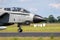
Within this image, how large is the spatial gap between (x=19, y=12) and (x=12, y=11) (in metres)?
0.81

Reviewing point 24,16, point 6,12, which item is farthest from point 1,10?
point 24,16

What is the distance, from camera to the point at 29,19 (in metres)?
30.4

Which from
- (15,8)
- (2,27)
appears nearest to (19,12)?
(15,8)

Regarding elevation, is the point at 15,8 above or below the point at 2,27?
above

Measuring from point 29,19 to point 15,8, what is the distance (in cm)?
208

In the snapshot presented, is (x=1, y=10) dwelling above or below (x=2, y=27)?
above

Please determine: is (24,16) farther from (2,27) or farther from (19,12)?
(2,27)

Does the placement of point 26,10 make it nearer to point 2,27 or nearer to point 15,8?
point 15,8

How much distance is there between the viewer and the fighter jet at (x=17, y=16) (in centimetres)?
3052

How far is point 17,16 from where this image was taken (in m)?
30.9

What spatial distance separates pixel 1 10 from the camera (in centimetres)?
3081

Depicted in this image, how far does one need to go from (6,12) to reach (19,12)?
1.48m

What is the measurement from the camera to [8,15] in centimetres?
3105

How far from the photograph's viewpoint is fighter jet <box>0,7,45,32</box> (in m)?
30.5
